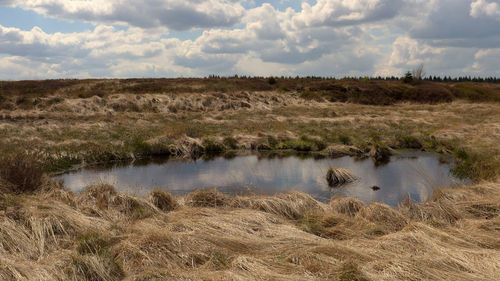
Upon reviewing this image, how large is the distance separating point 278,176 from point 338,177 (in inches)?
81.1

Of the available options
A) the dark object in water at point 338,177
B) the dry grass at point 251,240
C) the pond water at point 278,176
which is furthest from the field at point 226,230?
the dark object in water at point 338,177

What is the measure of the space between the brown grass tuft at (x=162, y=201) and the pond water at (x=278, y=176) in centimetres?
156

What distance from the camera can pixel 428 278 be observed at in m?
4.76

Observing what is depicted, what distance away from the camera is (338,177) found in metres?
12.1

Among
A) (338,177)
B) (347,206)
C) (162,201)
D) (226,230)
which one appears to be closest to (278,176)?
(338,177)

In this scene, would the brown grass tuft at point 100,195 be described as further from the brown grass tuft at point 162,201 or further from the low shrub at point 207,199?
the low shrub at point 207,199

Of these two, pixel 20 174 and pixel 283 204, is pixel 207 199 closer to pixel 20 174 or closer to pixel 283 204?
pixel 283 204

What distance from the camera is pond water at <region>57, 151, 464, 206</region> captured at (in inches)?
432

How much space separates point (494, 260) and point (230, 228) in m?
3.95

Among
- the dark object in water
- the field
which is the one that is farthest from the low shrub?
the dark object in water

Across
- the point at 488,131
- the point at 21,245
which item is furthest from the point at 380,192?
the point at 488,131

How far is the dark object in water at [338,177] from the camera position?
12.1 m

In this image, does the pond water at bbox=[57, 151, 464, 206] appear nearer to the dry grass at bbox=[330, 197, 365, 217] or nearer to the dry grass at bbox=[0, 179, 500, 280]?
the dry grass at bbox=[330, 197, 365, 217]

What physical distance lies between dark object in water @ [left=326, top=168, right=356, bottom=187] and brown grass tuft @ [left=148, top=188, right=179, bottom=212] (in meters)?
5.44
